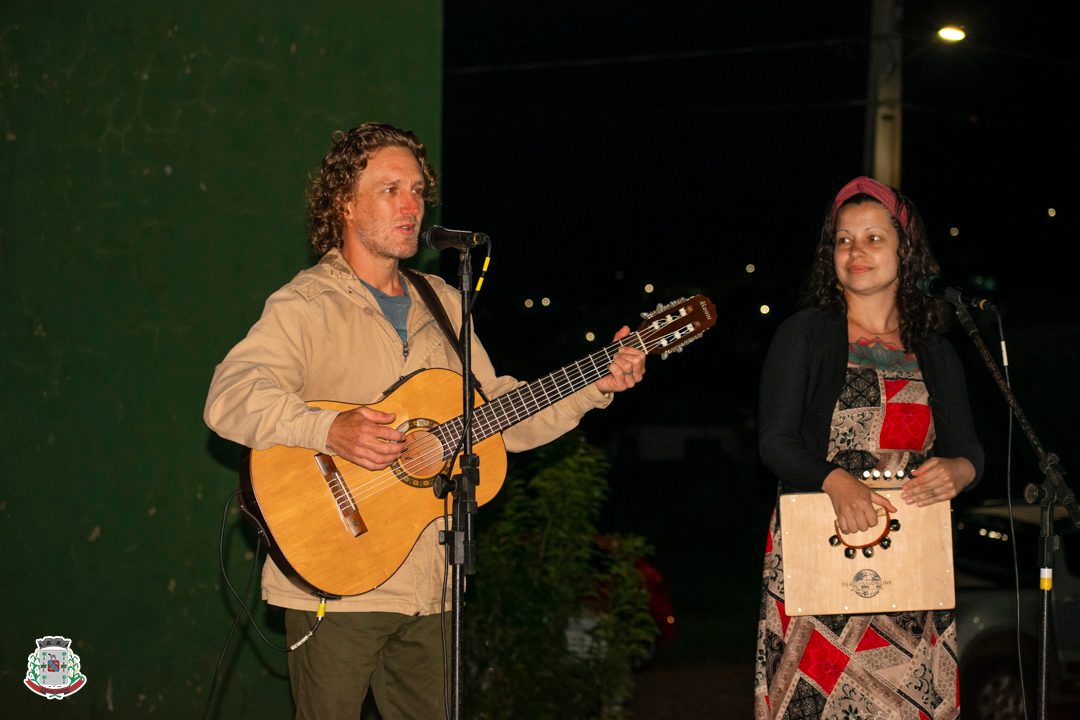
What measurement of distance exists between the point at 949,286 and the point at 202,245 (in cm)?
331

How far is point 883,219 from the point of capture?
3.84 meters

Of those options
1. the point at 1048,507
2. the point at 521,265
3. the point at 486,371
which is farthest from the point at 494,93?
the point at 1048,507

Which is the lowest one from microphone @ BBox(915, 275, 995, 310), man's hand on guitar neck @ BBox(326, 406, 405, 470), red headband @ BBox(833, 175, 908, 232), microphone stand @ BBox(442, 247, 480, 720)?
microphone stand @ BBox(442, 247, 480, 720)

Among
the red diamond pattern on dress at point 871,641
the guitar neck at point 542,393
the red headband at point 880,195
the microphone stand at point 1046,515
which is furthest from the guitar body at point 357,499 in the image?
the microphone stand at point 1046,515

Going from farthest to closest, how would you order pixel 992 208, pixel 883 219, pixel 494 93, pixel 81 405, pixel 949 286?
pixel 992 208 < pixel 494 93 < pixel 81 405 < pixel 883 219 < pixel 949 286

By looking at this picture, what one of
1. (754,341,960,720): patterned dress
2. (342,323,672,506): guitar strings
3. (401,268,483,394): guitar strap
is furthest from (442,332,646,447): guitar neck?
(754,341,960,720): patterned dress

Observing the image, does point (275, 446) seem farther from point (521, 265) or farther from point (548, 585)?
point (521, 265)

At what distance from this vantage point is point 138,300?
17.4 ft

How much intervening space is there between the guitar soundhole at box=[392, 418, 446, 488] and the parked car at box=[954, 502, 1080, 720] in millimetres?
4015

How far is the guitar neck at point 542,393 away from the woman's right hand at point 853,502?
816 millimetres

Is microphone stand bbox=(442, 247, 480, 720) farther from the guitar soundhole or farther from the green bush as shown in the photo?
the green bush

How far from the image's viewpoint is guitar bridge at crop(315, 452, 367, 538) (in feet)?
11.9

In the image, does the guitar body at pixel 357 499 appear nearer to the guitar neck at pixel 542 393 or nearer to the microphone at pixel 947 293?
the guitar neck at pixel 542 393

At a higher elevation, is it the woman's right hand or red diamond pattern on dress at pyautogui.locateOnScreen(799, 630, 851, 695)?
the woman's right hand
